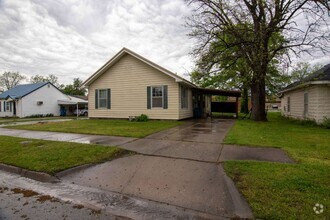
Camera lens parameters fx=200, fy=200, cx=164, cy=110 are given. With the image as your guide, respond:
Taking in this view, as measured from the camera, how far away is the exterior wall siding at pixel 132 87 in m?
14.8

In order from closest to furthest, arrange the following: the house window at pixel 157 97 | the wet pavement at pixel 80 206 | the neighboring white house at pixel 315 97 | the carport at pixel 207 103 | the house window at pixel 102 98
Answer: the wet pavement at pixel 80 206 → the neighboring white house at pixel 315 97 → the house window at pixel 157 97 → the house window at pixel 102 98 → the carport at pixel 207 103

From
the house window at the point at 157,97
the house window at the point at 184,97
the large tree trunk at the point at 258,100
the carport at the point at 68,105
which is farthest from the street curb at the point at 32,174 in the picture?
the carport at the point at 68,105

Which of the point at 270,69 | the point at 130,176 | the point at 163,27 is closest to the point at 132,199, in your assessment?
the point at 130,176

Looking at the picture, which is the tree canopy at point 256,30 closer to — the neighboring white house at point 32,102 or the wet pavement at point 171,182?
the wet pavement at point 171,182

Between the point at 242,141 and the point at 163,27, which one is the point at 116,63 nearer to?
the point at 163,27

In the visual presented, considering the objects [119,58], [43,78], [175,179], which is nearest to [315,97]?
[175,179]

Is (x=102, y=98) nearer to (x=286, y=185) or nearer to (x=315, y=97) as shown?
(x=315, y=97)

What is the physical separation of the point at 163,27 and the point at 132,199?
13.2 meters

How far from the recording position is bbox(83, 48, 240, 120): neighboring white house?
579 inches

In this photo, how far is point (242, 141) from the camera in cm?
730

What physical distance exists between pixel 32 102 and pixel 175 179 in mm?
31299

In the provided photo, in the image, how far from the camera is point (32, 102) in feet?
94.1

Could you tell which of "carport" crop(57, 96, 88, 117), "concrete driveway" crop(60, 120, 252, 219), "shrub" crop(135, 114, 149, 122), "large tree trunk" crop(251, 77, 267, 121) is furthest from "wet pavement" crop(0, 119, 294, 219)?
"carport" crop(57, 96, 88, 117)

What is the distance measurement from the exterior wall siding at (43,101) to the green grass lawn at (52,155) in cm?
2478
